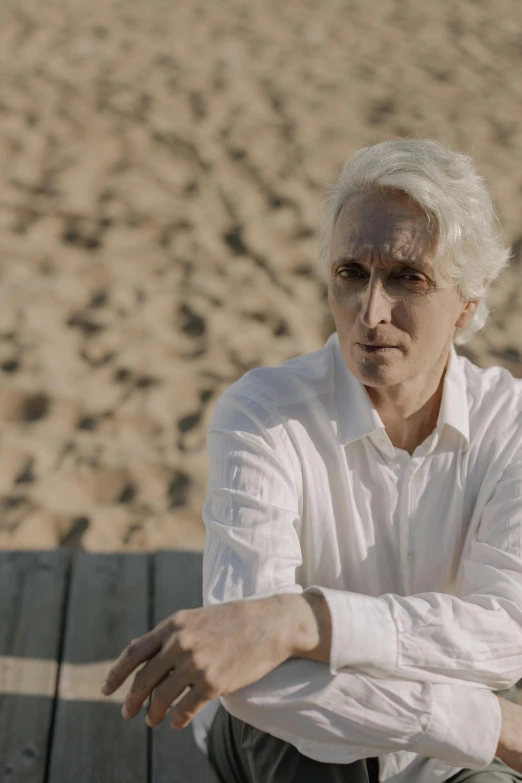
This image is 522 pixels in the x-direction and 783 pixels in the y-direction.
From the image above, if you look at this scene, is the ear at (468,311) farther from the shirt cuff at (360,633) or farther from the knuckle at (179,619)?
the knuckle at (179,619)

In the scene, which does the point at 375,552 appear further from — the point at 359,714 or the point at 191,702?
the point at 191,702

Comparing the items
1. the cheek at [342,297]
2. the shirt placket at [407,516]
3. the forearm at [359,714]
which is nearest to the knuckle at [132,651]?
A: the forearm at [359,714]

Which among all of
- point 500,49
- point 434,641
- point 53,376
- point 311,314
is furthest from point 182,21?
point 434,641

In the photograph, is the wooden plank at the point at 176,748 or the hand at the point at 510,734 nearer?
the hand at the point at 510,734

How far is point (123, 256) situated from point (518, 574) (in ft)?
10.4

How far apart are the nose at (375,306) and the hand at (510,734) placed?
65 centimetres

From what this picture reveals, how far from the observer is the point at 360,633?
144 cm

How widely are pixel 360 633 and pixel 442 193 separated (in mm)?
730

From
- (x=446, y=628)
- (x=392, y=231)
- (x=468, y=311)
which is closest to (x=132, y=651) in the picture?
(x=446, y=628)

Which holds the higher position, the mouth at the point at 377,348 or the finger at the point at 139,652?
the mouth at the point at 377,348

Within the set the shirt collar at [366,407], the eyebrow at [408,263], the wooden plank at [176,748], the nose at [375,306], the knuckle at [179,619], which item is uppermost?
the eyebrow at [408,263]

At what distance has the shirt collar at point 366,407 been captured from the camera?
176 cm

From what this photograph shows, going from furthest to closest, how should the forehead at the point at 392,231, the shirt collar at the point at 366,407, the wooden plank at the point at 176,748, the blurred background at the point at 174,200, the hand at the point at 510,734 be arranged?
the blurred background at the point at 174,200 → the wooden plank at the point at 176,748 → the shirt collar at the point at 366,407 → the forehead at the point at 392,231 → the hand at the point at 510,734

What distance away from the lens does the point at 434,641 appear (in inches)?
58.4
